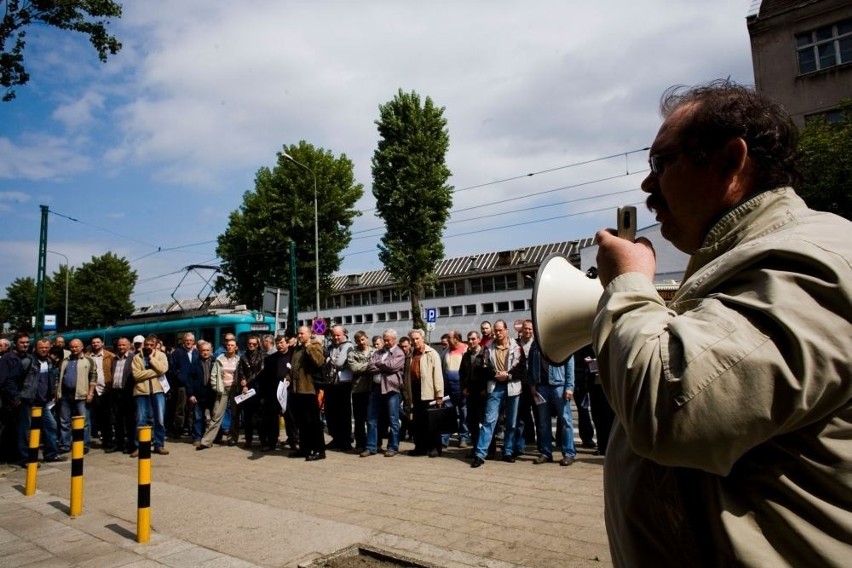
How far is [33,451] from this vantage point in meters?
7.26

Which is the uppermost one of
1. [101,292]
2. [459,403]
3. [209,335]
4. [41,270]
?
[101,292]

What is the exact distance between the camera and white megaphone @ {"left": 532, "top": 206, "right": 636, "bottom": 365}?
1599 millimetres

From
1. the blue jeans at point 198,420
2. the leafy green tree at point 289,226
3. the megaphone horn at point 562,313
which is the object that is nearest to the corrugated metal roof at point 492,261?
the leafy green tree at point 289,226

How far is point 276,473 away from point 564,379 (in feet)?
13.8

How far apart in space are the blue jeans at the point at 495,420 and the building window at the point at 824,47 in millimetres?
20355

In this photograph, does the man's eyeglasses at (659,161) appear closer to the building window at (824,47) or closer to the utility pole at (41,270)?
the utility pole at (41,270)

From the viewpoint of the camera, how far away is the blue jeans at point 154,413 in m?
10.3

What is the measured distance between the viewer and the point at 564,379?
26.1 feet

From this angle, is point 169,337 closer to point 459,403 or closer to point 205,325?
point 205,325

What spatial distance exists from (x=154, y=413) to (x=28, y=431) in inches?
76.9

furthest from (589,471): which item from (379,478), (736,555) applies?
(736,555)

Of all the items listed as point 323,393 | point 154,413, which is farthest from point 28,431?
point 323,393

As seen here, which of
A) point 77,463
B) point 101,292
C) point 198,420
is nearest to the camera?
point 77,463

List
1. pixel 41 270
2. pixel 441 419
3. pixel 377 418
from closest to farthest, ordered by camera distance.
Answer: pixel 441 419 → pixel 377 418 → pixel 41 270
